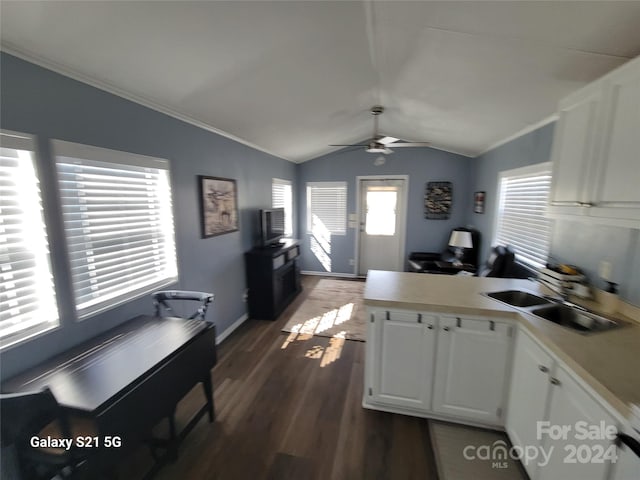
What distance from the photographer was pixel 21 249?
4.65 ft

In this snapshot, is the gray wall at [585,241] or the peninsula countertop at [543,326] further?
the gray wall at [585,241]

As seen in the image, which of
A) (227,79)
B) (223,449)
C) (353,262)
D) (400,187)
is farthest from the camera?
(353,262)

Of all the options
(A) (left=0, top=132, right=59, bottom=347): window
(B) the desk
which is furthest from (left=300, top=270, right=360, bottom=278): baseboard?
(A) (left=0, top=132, right=59, bottom=347): window

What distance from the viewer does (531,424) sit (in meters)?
1.49

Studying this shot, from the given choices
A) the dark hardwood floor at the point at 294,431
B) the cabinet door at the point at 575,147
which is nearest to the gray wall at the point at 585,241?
the cabinet door at the point at 575,147

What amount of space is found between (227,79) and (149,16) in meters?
0.73

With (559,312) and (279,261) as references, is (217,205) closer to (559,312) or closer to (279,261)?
(279,261)

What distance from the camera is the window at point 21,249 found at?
1.35m

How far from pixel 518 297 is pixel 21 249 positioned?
10.7 feet

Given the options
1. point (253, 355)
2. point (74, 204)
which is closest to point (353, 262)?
point (253, 355)

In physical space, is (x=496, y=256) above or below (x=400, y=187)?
below

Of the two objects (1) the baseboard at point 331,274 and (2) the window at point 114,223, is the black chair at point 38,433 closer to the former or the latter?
(2) the window at point 114,223

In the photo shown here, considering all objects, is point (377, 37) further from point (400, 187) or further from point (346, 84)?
point (400, 187)

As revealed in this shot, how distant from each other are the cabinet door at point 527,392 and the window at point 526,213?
4.40ft
